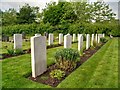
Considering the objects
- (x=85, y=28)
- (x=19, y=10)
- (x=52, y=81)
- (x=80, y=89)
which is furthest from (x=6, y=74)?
(x=19, y=10)

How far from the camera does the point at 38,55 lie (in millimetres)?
7004

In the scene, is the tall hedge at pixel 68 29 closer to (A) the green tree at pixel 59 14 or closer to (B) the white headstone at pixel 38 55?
(A) the green tree at pixel 59 14

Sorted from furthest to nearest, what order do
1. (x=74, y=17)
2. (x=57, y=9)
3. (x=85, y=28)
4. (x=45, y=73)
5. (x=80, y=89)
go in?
1. (x=57, y=9)
2. (x=74, y=17)
3. (x=85, y=28)
4. (x=45, y=73)
5. (x=80, y=89)

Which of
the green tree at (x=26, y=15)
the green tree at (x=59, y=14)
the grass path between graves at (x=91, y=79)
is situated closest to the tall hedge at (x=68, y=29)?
the green tree at (x=59, y=14)

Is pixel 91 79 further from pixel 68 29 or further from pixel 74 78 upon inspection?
pixel 68 29

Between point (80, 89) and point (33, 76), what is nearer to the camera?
point (80, 89)

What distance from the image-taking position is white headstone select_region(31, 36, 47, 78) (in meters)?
6.77

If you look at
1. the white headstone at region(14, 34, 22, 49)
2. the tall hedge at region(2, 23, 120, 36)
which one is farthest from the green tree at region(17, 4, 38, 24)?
the white headstone at region(14, 34, 22, 49)

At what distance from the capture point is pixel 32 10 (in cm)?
5409

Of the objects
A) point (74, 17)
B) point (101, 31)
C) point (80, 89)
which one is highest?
point (74, 17)

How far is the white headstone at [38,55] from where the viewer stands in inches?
266

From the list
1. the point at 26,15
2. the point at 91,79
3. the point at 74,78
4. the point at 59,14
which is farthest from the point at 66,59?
the point at 26,15

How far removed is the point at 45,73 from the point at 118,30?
3200 centimetres

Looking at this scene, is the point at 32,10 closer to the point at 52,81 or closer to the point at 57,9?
the point at 57,9
